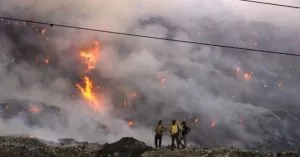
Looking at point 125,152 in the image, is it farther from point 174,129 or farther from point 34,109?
point 34,109

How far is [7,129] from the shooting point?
10369 cm

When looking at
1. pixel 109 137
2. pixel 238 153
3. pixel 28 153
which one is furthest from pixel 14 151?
pixel 109 137

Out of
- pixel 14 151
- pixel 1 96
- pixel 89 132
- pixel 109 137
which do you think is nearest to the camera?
pixel 14 151

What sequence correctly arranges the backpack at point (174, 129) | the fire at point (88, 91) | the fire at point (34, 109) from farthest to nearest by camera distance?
the fire at point (88, 91)
the fire at point (34, 109)
the backpack at point (174, 129)

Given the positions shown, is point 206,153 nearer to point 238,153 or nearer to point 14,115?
point 238,153

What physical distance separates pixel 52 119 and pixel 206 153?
12893 cm

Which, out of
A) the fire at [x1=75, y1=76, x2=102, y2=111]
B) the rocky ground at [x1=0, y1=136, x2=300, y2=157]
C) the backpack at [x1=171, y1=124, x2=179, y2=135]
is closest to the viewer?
the rocky ground at [x1=0, y1=136, x2=300, y2=157]

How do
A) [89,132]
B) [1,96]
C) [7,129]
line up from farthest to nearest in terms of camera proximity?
[89,132] → [1,96] → [7,129]

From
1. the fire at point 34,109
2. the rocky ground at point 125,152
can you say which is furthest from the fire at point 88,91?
the rocky ground at point 125,152

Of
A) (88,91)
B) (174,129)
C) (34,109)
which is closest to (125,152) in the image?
(174,129)

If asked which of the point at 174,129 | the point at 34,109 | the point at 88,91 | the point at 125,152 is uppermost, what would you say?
the point at 88,91

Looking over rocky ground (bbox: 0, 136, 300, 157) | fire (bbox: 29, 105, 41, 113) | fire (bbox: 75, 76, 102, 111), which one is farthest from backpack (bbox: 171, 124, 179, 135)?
fire (bbox: 75, 76, 102, 111)

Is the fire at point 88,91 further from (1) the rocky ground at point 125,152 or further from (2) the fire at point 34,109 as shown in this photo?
(1) the rocky ground at point 125,152

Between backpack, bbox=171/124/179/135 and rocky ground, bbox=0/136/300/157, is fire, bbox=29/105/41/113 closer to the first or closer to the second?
rocky ground, bbox=0/136/300/157
